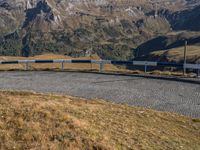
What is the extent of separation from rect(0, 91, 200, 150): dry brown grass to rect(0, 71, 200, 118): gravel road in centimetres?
279

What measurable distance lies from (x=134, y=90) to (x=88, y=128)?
1084cm

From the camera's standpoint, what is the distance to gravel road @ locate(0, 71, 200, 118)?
17828 mm

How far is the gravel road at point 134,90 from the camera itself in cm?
1783

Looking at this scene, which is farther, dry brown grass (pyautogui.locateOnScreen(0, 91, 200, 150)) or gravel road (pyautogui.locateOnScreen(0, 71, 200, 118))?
gravel road (pyautogui.locateOnScreen(0, 71, 200, 118))

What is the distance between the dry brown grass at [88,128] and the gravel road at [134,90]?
9.16ft

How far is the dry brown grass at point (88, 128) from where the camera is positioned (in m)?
10.6

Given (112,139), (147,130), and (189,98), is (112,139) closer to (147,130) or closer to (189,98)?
(147,130)

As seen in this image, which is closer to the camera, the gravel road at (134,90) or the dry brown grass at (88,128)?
the dry brown grass at (88,128)

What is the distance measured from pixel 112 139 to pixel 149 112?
4.68m

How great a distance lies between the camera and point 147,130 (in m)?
12.5

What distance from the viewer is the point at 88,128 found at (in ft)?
38.0

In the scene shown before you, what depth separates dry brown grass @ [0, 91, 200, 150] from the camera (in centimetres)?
1059

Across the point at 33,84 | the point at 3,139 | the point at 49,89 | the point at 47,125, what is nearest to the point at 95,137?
the point at 47,125

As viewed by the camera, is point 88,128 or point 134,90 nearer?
point 88,128
